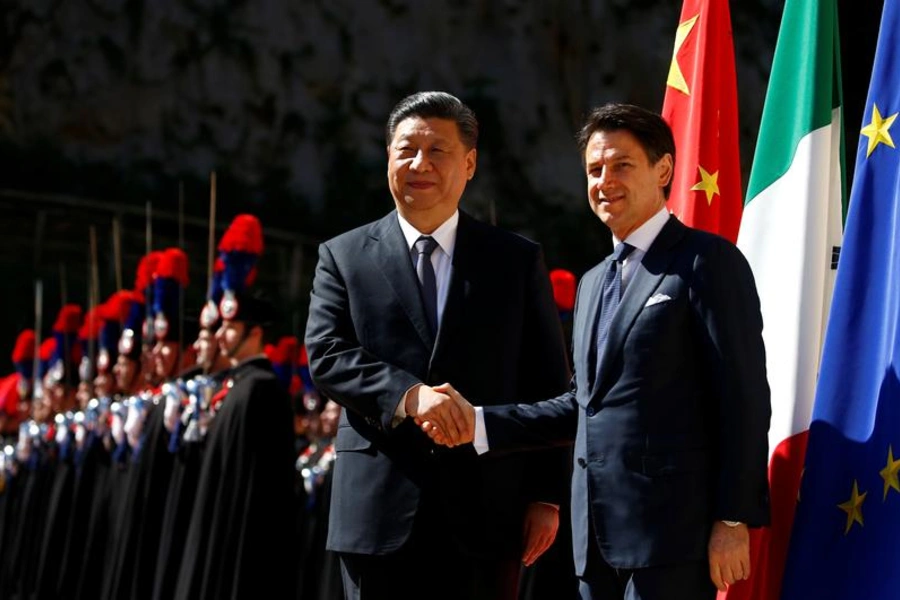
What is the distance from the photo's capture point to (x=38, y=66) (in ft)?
48.5

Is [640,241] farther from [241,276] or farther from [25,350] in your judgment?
[25,350]

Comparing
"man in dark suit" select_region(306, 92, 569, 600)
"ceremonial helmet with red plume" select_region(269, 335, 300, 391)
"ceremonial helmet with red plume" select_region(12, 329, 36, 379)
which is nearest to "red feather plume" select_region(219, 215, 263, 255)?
"ceremonial helmet with red plume" select_region(269, 335, 300, 391)

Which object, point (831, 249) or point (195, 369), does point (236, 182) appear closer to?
point (195, 369)

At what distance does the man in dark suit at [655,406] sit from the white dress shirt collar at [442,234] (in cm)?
39

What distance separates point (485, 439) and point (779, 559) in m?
0.87

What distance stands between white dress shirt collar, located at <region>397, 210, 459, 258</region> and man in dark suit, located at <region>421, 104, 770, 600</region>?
1.27 ft

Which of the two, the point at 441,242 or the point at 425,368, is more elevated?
the point at 441,242

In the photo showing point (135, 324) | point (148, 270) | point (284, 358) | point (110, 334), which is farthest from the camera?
point (284, 358)

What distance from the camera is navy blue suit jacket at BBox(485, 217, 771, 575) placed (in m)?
3.32

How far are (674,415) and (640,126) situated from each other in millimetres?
666

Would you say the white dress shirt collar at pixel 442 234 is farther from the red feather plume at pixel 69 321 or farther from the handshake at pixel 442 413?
the red feather plume at pixel 69 321

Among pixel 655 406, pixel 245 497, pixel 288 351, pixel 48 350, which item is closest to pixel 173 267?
pixel 288 351

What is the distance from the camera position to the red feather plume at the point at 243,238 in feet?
24.5

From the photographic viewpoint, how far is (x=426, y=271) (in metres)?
3.81
